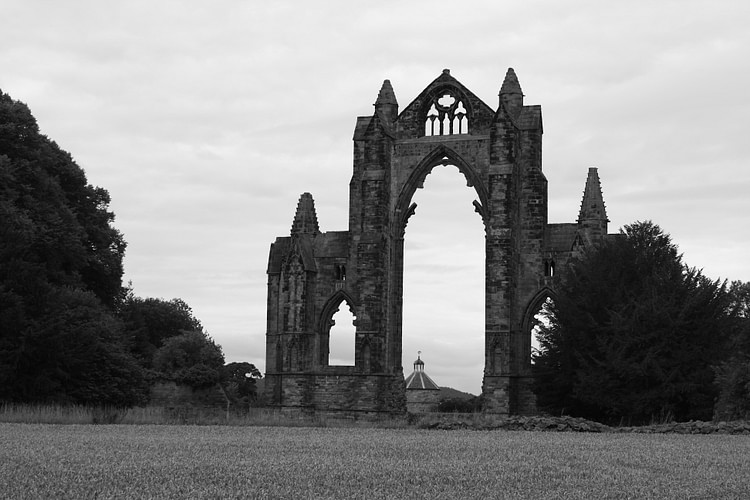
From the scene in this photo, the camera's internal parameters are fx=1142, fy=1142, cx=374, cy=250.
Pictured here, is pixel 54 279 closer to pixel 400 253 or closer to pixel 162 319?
pixel 400 253

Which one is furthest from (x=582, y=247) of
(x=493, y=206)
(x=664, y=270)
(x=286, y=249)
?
(x=286, y=249)

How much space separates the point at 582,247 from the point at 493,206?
3.59 metres

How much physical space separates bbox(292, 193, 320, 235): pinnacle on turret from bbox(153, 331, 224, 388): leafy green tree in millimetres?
7042

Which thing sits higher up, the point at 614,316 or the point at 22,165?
the point at 22,165

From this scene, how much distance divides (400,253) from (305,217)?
4353mm

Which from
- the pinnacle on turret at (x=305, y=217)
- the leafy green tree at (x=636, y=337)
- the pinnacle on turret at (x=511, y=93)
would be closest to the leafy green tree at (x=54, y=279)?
the pinnacle on turret at (x=305, y=217)

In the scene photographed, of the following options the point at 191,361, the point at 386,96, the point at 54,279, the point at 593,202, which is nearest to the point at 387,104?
the point at 386,96

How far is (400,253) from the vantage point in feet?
146

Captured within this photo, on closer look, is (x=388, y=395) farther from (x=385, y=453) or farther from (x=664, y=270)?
(x=385, y=453)

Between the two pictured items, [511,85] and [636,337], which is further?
[511,85]

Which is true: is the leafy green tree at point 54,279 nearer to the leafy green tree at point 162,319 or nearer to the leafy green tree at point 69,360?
the leafy green tree at point 69,360

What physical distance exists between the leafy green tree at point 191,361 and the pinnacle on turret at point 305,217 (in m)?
7.04

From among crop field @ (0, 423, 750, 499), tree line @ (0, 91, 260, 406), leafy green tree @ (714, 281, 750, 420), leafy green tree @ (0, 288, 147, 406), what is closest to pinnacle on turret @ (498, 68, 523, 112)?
leafy green tree @ (714, 281, 750, 420)

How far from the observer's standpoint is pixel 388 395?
4234 cm
